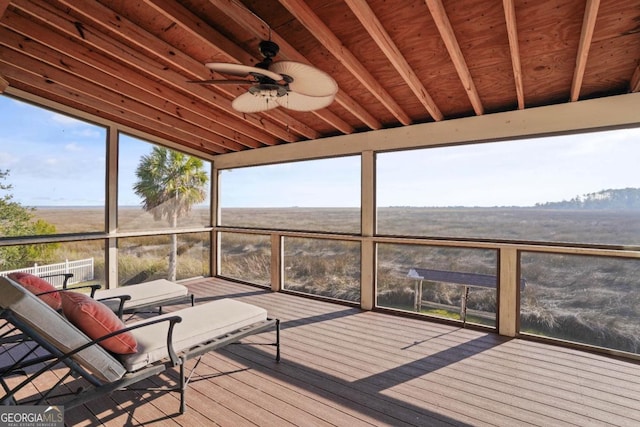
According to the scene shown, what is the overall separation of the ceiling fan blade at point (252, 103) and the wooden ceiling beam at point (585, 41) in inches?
89.7

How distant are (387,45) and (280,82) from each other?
991 mm

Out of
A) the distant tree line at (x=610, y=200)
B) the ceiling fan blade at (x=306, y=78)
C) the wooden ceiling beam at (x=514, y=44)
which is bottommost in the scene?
the distant tree line at (x=610, y=200)

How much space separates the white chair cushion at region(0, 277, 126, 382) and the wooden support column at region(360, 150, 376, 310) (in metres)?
3.48

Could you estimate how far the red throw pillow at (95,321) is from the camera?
1955mm

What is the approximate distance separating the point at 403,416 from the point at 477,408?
611 millimetres

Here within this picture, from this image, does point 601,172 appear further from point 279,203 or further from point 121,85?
point 121,85

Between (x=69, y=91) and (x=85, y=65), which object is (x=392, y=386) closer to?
(x=85, y=65)

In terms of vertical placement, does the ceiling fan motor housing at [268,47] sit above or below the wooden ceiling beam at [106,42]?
below

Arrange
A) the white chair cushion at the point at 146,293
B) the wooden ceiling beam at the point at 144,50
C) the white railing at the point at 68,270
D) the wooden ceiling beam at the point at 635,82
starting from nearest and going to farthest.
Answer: the wooden ceiling beam at the point at 144,50, the wooden ceiling beam at the point at 635,82, the white chair cushion at the point at 146,293, the white railing at the point at 68,270

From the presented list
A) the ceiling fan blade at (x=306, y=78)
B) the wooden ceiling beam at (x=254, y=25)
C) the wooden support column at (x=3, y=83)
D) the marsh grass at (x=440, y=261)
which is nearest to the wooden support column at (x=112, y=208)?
the marsh grass at (x=440, y=261)

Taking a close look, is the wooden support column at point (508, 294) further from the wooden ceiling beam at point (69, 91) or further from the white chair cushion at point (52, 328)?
the wooden ceiling beam at point (69, 91)

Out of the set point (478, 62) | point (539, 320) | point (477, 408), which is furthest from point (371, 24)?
point (539, 320)

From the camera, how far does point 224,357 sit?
311cm

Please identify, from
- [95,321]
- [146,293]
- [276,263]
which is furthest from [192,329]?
[276,263]
